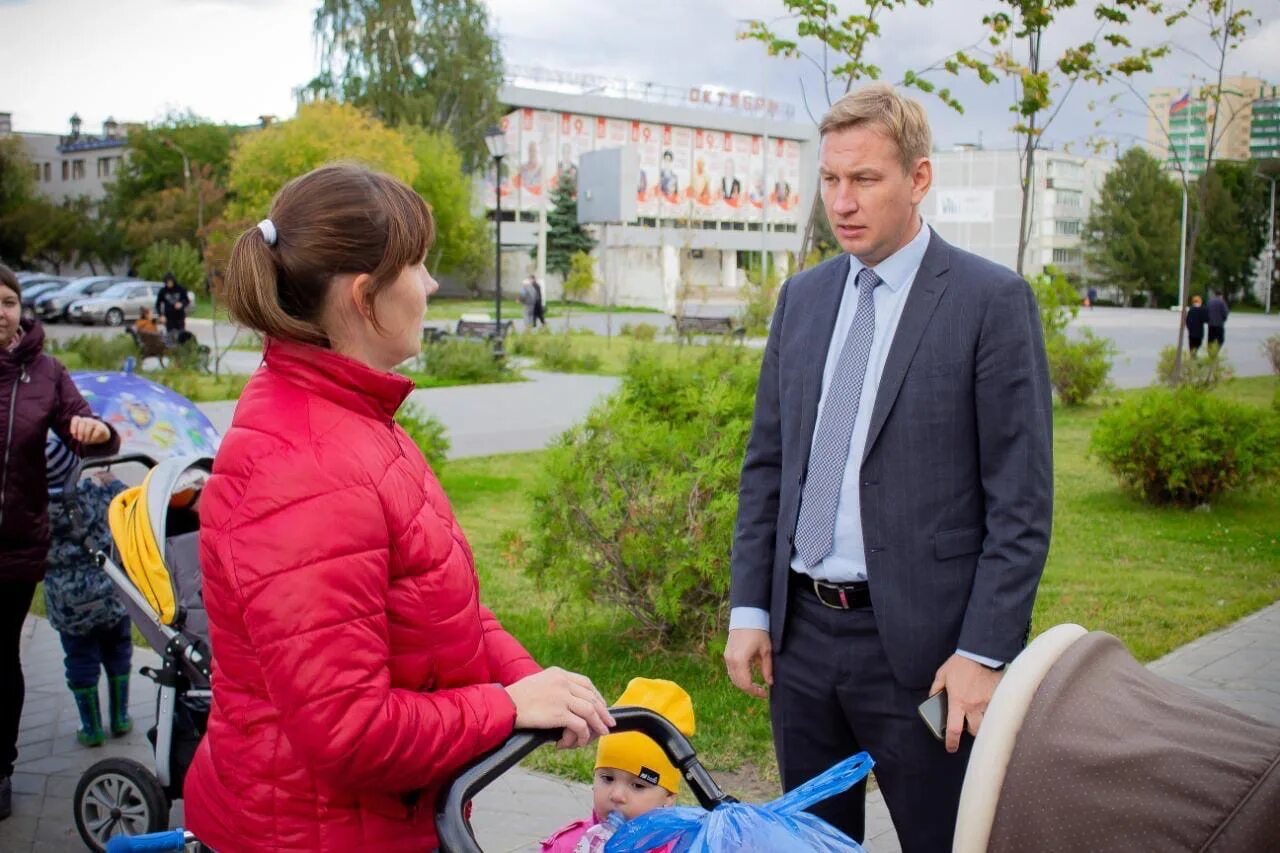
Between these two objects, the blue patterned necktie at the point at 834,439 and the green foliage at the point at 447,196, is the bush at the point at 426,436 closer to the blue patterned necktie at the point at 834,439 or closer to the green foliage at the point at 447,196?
the blue patterned necktie at the point at 834,439

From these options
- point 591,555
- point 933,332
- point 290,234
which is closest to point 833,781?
point 933,332

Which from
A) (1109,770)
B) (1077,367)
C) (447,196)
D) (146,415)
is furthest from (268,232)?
(447,196)

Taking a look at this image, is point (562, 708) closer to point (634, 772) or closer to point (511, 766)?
point (511, 766)

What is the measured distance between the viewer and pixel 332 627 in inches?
66.1

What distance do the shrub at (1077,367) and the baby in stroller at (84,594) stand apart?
14.2m

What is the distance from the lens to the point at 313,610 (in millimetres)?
1675

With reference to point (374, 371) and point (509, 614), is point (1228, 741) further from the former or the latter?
point (509, 614)

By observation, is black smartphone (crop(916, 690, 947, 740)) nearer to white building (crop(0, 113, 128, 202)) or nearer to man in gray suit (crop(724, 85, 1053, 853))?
man in gray suit (crop(724, 85, 1053, 853))

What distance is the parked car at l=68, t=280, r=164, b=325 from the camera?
3912cm

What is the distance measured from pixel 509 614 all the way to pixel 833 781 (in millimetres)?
5264

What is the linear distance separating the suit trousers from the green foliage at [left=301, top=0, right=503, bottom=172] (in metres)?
52.9

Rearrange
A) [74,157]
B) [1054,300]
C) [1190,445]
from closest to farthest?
[1190,445] → [1054,300] → [74,157]

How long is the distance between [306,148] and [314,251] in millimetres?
45961

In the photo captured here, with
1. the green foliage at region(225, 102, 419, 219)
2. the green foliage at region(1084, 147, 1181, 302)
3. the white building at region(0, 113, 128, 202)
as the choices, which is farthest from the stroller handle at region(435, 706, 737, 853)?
the white building at region(0, 113, 128, 202)
